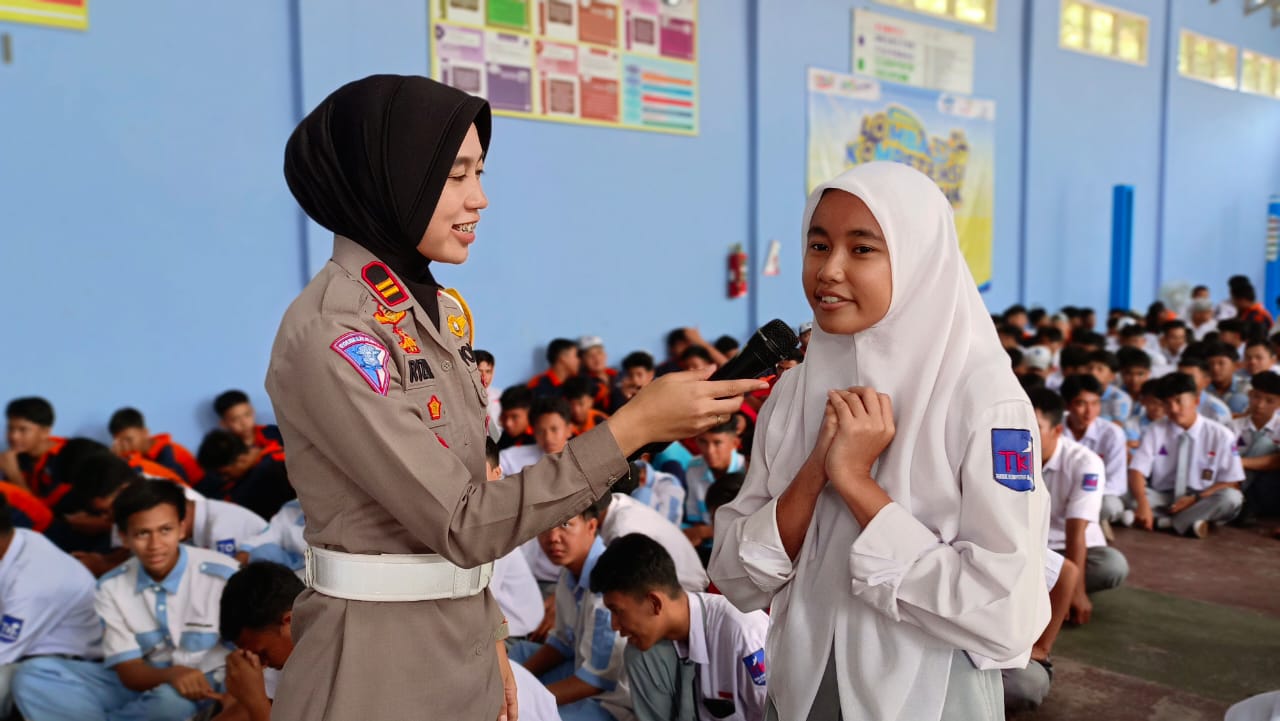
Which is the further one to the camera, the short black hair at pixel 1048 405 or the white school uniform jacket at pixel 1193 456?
the white school uniform jacket at pixel 1193 456

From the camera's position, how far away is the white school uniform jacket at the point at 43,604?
2951 millimetres

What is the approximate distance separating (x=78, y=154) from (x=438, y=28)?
1717 mm

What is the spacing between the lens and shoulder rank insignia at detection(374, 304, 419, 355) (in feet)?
3.52

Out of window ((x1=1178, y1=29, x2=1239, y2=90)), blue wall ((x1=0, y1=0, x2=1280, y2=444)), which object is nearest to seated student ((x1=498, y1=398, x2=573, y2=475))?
blue wall ((x1=0, y1=0, x2=1280, y2=444))

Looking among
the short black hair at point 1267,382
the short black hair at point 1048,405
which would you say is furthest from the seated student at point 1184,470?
the short black hair at point 1048,405

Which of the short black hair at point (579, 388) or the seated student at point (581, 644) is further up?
the short black hair at point (579, 388)

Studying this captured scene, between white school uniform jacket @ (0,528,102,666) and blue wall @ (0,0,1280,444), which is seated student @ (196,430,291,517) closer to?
blue wall @ (0,0,1280,444)

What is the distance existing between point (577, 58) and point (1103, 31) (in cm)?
622

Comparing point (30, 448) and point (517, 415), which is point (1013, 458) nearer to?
point (517, 415)

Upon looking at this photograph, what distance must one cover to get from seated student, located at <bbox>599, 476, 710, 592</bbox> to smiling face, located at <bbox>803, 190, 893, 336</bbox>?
5.91 ft

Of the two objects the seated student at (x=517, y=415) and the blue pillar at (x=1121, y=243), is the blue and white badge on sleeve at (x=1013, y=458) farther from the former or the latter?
the blue pillar at (x=1121, y=243)

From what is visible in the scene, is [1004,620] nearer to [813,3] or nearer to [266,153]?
[266,153]

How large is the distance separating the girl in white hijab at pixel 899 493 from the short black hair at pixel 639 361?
4090mm

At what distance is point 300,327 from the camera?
3.39 ft
